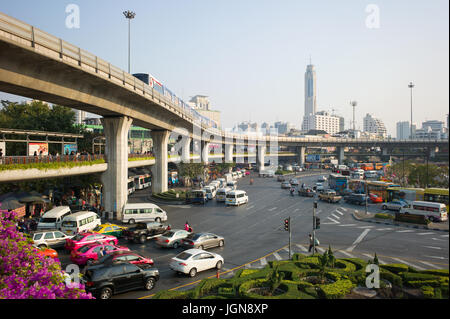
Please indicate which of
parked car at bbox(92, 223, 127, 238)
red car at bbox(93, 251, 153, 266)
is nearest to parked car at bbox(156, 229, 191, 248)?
red car at bbox(93, 251, 153, 266)

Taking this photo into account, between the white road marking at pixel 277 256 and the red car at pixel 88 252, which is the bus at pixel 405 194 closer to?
the white road marking at pixel 277 256

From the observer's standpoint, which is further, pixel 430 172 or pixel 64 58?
pixel 430 172

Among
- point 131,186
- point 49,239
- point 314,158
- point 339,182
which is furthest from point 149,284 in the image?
point 314,158

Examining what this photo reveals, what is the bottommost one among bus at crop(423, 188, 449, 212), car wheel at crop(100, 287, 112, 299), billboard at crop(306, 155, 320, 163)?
car wheel at crop(100, 287, 112, 299)

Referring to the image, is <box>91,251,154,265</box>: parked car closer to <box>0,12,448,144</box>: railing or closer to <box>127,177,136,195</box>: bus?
<box>0,12,448,144</box>: railing

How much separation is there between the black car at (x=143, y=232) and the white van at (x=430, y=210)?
24.8m

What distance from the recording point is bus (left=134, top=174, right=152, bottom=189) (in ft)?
190

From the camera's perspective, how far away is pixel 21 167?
79.0 ft

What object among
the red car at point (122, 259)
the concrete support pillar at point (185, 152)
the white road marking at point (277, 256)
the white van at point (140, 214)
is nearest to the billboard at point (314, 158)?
the concrete support pillar at point (185, 152)

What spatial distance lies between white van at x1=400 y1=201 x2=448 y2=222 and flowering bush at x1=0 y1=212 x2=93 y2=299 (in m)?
32.3

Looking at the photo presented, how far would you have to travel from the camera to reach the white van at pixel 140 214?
31.5 meters

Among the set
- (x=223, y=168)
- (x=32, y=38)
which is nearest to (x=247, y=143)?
(x=223, y=168)

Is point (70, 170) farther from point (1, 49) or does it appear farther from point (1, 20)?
point (1, 20)
